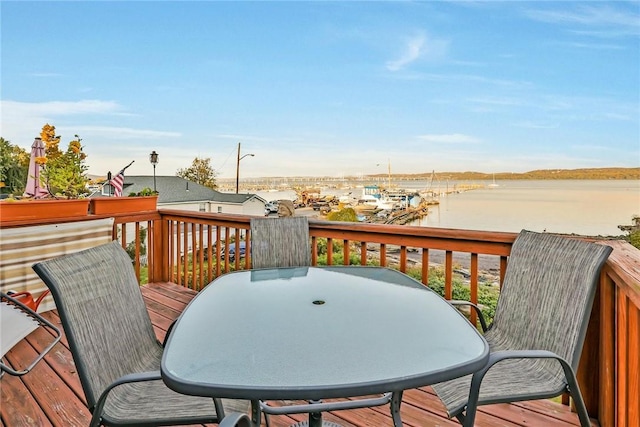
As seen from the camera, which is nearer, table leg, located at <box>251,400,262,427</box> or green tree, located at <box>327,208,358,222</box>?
table leg, located at <box>251,400,262,427</box>

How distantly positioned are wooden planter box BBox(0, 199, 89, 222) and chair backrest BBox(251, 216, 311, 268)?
2.17 metres

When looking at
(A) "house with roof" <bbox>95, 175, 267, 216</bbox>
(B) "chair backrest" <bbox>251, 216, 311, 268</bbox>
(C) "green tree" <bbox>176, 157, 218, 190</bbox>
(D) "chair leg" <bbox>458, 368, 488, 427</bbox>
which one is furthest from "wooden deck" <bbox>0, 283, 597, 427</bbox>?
(C) "green tree" <bbox>176, 157, 218, 190</bbox>

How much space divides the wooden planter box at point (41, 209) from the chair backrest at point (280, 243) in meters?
2.17

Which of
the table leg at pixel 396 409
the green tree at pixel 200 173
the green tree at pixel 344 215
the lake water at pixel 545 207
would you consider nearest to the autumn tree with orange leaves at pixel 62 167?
the lake water at pixel 545 207

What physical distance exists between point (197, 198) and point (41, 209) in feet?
16.8

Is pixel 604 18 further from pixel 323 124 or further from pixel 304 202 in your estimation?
pixel 323 124

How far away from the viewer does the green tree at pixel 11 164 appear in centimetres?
484

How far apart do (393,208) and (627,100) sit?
17.8 feet

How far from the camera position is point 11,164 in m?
4.98

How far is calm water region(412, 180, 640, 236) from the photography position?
9.89 ft

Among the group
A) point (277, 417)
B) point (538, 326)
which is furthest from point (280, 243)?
point (538, 326)

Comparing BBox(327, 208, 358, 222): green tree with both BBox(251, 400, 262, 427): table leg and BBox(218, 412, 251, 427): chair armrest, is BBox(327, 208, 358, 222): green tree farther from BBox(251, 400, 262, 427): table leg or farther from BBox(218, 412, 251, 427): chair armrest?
BBox(218, 412, 251, 427): chair armrest

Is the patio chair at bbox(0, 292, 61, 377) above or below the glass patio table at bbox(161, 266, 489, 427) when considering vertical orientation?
below

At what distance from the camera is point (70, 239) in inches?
141
